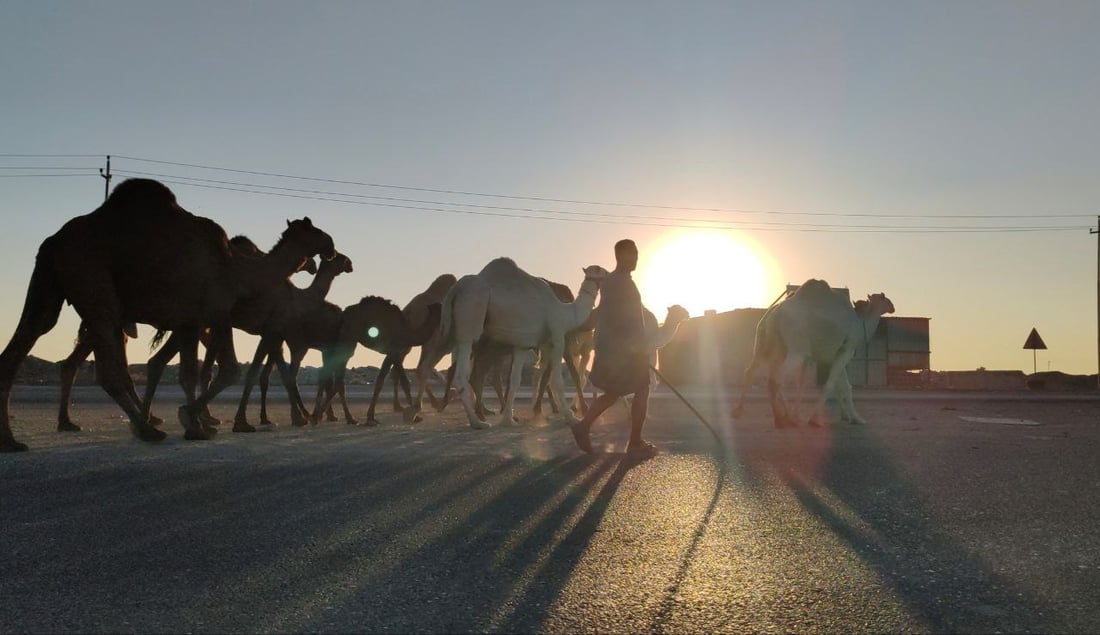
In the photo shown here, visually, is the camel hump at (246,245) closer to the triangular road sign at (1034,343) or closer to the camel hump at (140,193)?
the camel hump at (140,193)

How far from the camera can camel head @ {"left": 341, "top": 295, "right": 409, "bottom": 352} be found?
14336mm

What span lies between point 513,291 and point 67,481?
738 cm

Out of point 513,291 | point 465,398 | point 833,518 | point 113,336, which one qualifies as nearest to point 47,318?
point 113,336

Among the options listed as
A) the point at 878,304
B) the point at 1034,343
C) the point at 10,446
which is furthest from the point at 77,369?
the point at 1034,343

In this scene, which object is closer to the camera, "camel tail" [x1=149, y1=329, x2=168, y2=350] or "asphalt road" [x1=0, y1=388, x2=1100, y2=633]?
"asphalt road" [x1=0, y1=388, x2=1100, y2=633]

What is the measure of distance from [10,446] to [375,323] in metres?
7.20

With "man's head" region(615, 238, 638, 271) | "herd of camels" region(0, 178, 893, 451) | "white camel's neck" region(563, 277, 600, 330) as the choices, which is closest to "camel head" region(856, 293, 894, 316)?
"herd of camels" region(0, 178, 893, 451)

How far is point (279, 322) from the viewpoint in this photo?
11.8 m

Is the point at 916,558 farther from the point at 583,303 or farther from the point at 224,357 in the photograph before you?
the point at 583,303

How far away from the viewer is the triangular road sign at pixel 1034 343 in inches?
1885

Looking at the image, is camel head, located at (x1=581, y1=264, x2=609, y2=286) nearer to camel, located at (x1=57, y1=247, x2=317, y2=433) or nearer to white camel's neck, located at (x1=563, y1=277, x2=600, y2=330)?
white camel's neck, located at (x1=563, y1=277, x2=600, y2=330)

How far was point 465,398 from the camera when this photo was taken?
11.7 meters

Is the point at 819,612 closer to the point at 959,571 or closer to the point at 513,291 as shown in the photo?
the point at 959,571

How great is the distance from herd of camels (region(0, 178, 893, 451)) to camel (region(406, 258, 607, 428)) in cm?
2
